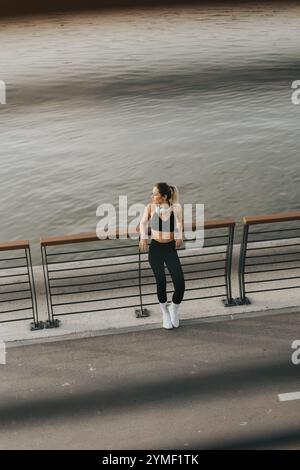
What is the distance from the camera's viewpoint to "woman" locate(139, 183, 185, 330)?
307 inches

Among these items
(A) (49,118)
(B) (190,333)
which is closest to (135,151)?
(A) (49,118)

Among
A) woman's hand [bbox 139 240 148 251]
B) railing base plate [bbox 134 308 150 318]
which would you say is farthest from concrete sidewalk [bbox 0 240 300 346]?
woman's hand [bbox 139 240 148 251]

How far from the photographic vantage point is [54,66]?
36.6 metres

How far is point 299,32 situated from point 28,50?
17575mm

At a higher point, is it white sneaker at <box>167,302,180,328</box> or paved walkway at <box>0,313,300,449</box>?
white sneaker at <box>167,302,180,328</box>

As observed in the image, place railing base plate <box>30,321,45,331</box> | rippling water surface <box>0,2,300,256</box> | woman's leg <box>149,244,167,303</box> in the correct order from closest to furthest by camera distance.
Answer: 1. woman's leg <box>149,244,167,303</box>
2. railing base plate <box>30,321,45,331</box>
3. rippling water surface <box>0,2,300,256</box>

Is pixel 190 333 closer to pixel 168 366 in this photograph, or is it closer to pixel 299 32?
pixel 168 366

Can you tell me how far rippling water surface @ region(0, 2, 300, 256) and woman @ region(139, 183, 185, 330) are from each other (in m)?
7.41

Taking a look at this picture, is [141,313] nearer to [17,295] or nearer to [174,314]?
[174,314]

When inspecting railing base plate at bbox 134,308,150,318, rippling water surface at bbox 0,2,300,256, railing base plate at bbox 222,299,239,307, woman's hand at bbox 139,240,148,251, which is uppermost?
rippling water surface at bbox 0,2,300,256

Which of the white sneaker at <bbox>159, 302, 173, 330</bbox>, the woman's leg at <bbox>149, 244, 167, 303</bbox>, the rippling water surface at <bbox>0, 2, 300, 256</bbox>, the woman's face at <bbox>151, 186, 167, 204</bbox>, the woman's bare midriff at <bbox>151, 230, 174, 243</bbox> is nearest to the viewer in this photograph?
the woman's face at <bbox>151, 186, 167, 204</bbox>

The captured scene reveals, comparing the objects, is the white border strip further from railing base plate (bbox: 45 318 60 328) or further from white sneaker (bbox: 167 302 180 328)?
railing base plate (bbox: 45 318 60 328)

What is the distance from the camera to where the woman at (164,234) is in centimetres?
780

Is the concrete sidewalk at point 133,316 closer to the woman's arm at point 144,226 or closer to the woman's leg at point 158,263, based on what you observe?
the woman's leg at point 158,263
